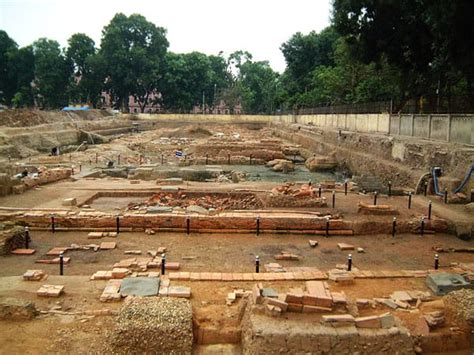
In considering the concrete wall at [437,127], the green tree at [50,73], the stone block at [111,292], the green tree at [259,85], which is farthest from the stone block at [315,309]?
the green tree at [259,85]

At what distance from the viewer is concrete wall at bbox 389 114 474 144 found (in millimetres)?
17219

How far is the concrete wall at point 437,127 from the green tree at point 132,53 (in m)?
48.0

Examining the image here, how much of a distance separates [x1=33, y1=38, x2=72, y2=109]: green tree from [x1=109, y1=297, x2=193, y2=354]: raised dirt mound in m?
64.2

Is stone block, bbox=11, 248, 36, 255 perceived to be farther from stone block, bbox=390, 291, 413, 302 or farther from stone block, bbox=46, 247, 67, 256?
stone block, bbox=390, 291, 413, 302

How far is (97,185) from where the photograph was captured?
18.7m

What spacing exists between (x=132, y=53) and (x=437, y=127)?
52982 millimetres

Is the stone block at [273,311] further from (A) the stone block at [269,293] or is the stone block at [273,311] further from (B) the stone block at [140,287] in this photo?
(B) the stone block at [140,287]

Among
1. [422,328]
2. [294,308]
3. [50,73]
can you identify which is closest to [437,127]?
[422,328]

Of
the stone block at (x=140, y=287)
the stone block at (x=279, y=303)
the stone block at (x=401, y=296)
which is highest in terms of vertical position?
the stone block at (x=279, y=303)

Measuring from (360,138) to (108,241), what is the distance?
2015 cm

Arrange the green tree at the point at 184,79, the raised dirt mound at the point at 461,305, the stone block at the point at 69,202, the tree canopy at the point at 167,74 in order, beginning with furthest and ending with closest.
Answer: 1. the green tree at the point at 184,79
2. the tree canopy at the point at 167,74
3. the stone block at the point at 69,202
4. the raised dirt mound at the point at 461,305

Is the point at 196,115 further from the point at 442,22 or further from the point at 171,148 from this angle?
the point at 442,22

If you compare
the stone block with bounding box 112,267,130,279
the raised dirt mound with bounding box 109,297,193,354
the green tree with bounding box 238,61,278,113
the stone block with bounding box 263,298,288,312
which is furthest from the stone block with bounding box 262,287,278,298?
the green tree with bounding box 238,61,278,113

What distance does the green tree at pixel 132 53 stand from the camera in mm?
63631
